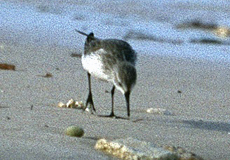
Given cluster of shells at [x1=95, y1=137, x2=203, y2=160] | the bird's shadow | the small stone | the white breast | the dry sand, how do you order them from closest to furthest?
cluster of shells at [x1=95, y1=137, x2=203, y2=160], the dry sand, the small stone, the bird's shadow, the white breast

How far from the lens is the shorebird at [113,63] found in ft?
18.4

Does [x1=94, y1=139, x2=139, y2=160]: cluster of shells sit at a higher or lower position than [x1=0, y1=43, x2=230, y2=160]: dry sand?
higher

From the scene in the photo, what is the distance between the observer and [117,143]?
4398 mm

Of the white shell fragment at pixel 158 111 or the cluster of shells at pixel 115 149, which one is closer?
the cluster of shells at pixel 115 149

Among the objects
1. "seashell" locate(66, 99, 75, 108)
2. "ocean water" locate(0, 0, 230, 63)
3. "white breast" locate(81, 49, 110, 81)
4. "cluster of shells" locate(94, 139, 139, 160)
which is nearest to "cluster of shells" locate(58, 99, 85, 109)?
"seashell" locate(66, 99, 75, 108)

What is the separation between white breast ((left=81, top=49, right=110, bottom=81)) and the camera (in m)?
6.04

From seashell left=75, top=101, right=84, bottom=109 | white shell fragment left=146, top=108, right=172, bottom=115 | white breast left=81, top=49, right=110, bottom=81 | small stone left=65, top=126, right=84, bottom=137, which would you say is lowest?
white shell fragment left=146, top=108, right=172, bottom=115

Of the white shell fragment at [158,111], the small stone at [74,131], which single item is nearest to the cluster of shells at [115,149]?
the small stone at [74,131]

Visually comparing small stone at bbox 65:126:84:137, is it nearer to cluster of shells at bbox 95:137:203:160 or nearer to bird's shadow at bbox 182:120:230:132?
cluster of shells at bbox 95:137:203:160

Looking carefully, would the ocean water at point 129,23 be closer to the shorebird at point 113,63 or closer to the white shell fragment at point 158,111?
the shorebird at point 113,63

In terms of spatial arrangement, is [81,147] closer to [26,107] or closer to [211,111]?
[26,107]

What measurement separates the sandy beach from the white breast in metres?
0.34

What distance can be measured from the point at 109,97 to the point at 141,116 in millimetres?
A: 936

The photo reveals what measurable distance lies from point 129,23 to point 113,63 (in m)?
8.77
